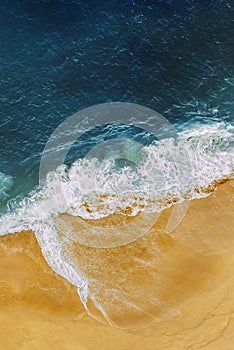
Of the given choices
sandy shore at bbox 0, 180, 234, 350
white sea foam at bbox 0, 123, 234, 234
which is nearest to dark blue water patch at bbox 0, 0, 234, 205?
white sea foam at bbox 0, 123, 234, 234

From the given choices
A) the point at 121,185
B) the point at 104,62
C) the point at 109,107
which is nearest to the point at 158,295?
the point at 121,185

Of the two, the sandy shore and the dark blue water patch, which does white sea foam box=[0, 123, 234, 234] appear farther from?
the dark blue water patch

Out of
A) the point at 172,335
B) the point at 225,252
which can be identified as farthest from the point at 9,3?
the point at 172,335

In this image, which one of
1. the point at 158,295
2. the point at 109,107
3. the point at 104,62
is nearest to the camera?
the point at 158,295

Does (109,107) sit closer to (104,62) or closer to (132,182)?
(104,62)

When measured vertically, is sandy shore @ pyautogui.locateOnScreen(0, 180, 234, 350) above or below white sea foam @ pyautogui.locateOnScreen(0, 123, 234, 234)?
below

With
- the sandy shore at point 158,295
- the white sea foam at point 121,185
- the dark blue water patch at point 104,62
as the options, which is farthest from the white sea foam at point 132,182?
the dark blue water patch at point 104,62

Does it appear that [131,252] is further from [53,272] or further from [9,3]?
[9,3]
